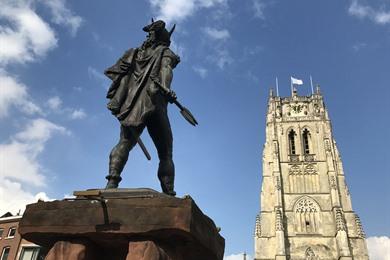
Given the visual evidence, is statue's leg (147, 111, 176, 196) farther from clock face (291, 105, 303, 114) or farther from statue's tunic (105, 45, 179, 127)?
clock face (291, 105, 303, 114)

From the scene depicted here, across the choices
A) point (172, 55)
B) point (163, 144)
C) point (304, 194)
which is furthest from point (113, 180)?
point (304, 194)

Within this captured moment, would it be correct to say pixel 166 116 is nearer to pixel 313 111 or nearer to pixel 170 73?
pixel 170 73

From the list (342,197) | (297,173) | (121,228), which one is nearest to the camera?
(121,228)

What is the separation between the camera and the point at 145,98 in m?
4.49

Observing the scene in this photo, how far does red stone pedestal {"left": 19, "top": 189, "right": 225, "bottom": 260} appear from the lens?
334 centimetres

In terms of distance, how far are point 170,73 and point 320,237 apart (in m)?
42.9

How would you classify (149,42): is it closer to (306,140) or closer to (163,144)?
(163,144)

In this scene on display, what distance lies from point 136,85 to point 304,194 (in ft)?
145

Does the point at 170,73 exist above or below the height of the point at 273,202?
below

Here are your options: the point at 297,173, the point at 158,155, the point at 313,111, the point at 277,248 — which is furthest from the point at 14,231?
the point at 313,111

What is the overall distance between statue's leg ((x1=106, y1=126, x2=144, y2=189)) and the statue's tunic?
3.9 inches

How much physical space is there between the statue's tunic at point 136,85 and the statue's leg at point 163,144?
148 mm

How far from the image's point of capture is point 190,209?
339 cm

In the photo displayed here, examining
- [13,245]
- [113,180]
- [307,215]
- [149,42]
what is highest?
[307,215]
